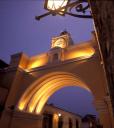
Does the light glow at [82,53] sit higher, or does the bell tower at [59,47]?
the bell tower at [59,47]

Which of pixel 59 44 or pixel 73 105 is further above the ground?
pixel 73 105

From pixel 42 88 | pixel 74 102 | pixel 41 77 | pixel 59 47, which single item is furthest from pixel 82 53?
pixel 74 102

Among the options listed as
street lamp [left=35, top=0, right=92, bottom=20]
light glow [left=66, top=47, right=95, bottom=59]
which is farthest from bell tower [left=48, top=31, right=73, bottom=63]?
street lamp [left=35, top=0, right=92, bottom=20]

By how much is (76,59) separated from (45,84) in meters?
2.99

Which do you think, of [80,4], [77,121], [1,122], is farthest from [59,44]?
[77,121]

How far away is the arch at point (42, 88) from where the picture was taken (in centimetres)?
1108

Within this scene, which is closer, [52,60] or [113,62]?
[113,62]

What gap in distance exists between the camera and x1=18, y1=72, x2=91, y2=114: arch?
11078 mm

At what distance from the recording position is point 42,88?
39.0 ft

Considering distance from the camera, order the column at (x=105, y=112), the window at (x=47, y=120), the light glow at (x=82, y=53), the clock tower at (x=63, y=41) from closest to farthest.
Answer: the column at (x=105, y=112) → the light glow at (x=82, y=53) → the clock tower at (x=63, y=41) → the window at (x=47, y=120)

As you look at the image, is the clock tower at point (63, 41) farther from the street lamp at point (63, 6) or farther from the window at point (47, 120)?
the street lamp at point (63, 6)

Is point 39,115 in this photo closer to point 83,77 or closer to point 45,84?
point 45,84

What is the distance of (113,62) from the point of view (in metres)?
1.06

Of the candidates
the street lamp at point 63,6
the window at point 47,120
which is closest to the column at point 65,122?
the window at point 47,120
